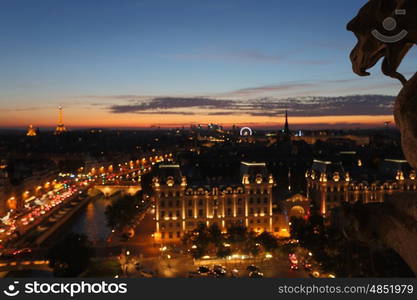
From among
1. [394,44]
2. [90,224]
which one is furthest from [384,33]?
[90,224]

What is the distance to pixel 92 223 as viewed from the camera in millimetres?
30797

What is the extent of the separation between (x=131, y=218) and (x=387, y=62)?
87.1 feet

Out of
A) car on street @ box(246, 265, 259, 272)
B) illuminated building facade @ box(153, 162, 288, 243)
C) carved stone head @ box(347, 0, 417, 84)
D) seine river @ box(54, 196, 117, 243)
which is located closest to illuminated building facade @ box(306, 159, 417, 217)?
illuminated building facade @ box(153, 162, 288, 243)

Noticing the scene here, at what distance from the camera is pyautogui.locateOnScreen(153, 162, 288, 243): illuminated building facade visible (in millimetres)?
24375

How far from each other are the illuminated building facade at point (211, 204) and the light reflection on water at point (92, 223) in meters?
4.37

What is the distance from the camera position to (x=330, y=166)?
26.8 metres

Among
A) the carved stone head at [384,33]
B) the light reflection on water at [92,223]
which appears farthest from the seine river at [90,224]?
the carved stone head at [384,33]

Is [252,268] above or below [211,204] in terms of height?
below

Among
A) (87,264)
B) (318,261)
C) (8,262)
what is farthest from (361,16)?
(8,262)

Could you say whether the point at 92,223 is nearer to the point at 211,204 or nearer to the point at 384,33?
the point at 211,204

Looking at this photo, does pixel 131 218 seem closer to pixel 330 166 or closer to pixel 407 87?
pixel 330 166

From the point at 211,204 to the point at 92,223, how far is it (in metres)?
11.2

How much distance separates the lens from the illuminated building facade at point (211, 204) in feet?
80.0

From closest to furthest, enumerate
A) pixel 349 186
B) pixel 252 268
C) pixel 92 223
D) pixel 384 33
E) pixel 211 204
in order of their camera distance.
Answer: pixel 384 33, pixel 252 268, pixel 211 204, pixel 349 186, pixel 92 223
